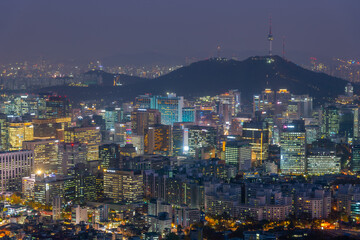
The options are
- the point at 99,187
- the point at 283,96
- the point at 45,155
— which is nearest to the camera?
the point at 99,187

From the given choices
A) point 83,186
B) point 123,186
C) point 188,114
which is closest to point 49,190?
point 83,186

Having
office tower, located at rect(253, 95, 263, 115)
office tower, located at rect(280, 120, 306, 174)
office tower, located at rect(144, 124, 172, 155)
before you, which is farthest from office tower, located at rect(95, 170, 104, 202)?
office tower, located at rect(253, 95, 263, 115)

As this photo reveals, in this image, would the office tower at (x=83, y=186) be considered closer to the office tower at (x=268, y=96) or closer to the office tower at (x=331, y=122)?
the office tower at (x=331, y=122)

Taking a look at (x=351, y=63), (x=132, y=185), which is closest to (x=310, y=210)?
(x=132, y=185)

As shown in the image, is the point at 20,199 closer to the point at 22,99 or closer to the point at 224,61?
the point at 22,99

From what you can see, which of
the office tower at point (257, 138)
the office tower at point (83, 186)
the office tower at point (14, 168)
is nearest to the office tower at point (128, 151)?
the office tower at point (14, 168)

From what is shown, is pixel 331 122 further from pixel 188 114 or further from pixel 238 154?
pixel 238 154

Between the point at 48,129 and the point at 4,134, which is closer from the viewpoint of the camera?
the point at 4,134

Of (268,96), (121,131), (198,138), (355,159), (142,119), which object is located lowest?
(355,159)
